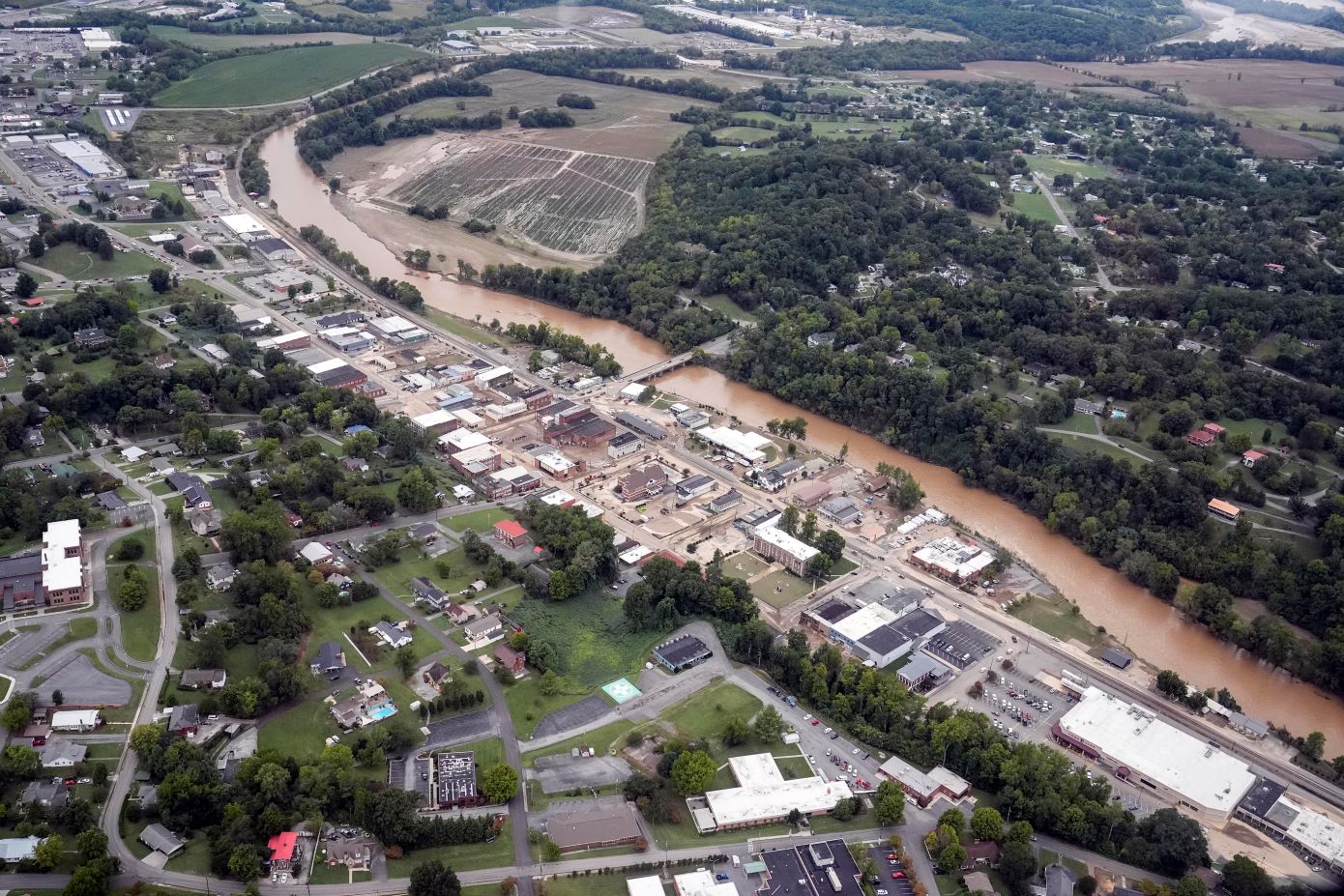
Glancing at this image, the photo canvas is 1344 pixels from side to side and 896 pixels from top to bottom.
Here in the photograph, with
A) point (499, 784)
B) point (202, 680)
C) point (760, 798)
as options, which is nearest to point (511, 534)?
point (202, 680)

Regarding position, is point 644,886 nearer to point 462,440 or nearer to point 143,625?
point 143,625

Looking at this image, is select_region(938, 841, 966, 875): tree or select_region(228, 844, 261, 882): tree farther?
select_region(938, 841, 966, 875): tree

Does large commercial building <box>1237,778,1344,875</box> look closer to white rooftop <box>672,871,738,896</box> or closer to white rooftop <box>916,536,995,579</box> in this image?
white rooftop <box>916,536,995,579</box>

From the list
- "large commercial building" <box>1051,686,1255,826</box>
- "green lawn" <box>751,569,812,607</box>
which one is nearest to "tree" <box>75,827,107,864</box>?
"green lawn" <box>751,569,812,607</box>

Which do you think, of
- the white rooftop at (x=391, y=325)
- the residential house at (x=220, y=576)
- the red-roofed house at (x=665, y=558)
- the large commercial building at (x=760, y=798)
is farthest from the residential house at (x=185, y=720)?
the white rooftop at (x=391, y=325)

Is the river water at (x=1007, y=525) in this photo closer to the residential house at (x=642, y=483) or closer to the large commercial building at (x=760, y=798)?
the residential house at (x=642, y=483)

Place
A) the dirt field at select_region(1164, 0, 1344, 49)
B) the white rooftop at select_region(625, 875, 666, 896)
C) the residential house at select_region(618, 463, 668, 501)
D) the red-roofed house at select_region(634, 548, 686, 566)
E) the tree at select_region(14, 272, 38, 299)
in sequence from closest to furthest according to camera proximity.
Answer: the white rooftop at select_region(625, 875, 666, 896)
the red-roofed house at select_region(634, 548, 686, 566)
the residential house at select_region(618, 463, 668, 501)
the tree at select_region(14, 272, 38, 299)
the dirt field at select_region(1164, 0, 1344, 49)
